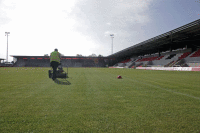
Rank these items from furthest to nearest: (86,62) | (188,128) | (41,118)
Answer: (86,62) < (41,118) < (188,128)

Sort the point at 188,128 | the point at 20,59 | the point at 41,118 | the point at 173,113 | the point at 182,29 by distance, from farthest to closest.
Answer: the point at 20,59 → the point at 182,29 → the point at 173,113 → the point at 41,118 → the point at 188,128

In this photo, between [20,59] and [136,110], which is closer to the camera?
[136,110]

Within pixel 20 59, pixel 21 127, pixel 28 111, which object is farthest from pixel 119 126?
pixel 20 59

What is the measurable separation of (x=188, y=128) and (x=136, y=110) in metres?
1.02

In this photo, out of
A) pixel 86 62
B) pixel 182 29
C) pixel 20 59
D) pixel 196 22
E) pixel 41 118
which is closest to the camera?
pixel 41 118

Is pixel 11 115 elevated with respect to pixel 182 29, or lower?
lower

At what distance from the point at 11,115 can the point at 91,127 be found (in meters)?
1.66

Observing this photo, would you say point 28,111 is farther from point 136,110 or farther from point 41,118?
point 136,110

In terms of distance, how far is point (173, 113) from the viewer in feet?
9.05

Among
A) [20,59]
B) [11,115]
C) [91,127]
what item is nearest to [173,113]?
[91,127]

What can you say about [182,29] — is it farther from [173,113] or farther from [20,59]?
[20,59]

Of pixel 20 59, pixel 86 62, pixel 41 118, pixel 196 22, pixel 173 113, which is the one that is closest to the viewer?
pixel 41 118

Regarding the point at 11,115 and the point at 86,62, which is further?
the point at 86,62

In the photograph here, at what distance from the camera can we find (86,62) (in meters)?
81.9
